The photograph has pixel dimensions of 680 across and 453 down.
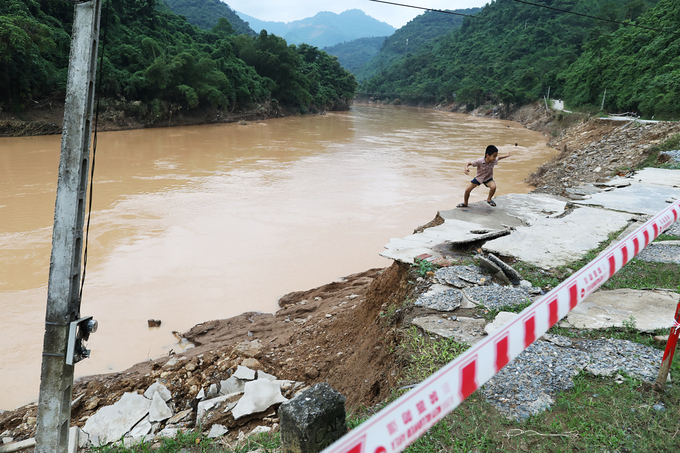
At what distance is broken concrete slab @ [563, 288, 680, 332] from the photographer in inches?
117

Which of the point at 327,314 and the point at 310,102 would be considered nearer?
the point at 327,314

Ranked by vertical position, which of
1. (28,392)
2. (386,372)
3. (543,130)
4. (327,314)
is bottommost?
(28,392)

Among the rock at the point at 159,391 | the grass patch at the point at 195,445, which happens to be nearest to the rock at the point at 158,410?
the rock at the point at 159,391

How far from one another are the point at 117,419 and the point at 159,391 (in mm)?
389

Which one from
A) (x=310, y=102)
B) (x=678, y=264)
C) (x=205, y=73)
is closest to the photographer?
(x=678, y=264)

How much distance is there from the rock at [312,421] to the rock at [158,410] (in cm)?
176

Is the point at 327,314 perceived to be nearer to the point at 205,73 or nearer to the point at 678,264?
the point at 678,264

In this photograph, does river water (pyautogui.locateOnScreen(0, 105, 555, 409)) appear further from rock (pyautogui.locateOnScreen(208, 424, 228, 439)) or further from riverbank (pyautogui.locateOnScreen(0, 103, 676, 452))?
rock (pyautogui.locateOnScreen(208, 424, 228, 439))

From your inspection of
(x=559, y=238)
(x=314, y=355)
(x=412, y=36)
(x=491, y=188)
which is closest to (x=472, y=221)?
(x=559, y=238)

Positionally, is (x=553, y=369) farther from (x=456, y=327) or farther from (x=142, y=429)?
(x=142, y=429)

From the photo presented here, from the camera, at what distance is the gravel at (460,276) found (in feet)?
12.8

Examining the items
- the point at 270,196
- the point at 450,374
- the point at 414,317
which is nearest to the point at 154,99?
the point at 270,196

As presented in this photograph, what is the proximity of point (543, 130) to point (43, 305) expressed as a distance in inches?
1336

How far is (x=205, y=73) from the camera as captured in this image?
31.3 m
